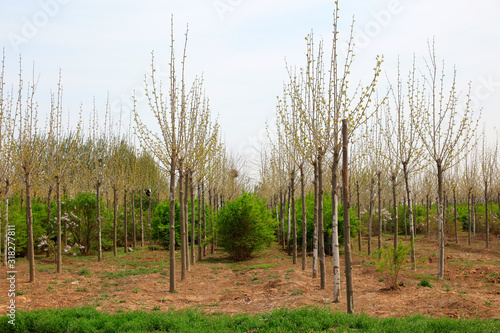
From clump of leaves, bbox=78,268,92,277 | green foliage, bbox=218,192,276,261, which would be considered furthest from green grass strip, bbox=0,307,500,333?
green foliage, bbox=218,192,276,261

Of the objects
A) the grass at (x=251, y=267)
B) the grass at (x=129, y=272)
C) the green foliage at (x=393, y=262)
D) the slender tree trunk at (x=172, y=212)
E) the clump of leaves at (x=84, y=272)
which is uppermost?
the slender tree trunk at (x=172, y=212)

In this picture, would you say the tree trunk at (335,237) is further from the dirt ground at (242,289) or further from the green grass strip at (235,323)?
the green grass strip at (235,323)

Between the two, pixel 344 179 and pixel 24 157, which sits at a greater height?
pixel 24 157

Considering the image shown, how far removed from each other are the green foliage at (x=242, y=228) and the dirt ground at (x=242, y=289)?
1115 millimetres

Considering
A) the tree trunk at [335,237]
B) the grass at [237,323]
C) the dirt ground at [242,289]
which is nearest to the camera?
the grass at [237,323]

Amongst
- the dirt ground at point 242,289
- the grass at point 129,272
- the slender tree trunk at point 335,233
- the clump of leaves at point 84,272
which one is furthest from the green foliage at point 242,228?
the slender tree trunk at point 335,233

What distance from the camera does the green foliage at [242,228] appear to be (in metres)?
15.4

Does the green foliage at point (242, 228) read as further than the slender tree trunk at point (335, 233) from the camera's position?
Yes

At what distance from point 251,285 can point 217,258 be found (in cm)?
648

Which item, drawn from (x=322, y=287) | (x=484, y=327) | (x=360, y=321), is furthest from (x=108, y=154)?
(x=484, y=327)

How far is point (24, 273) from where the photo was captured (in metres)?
11.4

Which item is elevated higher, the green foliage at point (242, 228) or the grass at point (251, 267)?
the green foliage at point (242, 228)

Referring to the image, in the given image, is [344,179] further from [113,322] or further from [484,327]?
→ [113,322]

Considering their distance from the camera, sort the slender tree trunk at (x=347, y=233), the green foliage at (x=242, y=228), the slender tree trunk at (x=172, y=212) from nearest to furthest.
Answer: the slender tree trunk at (x=347, y=233) → the slender tree trunk at (x=172, y=212) → the green foliage at (x=242, y=228)
